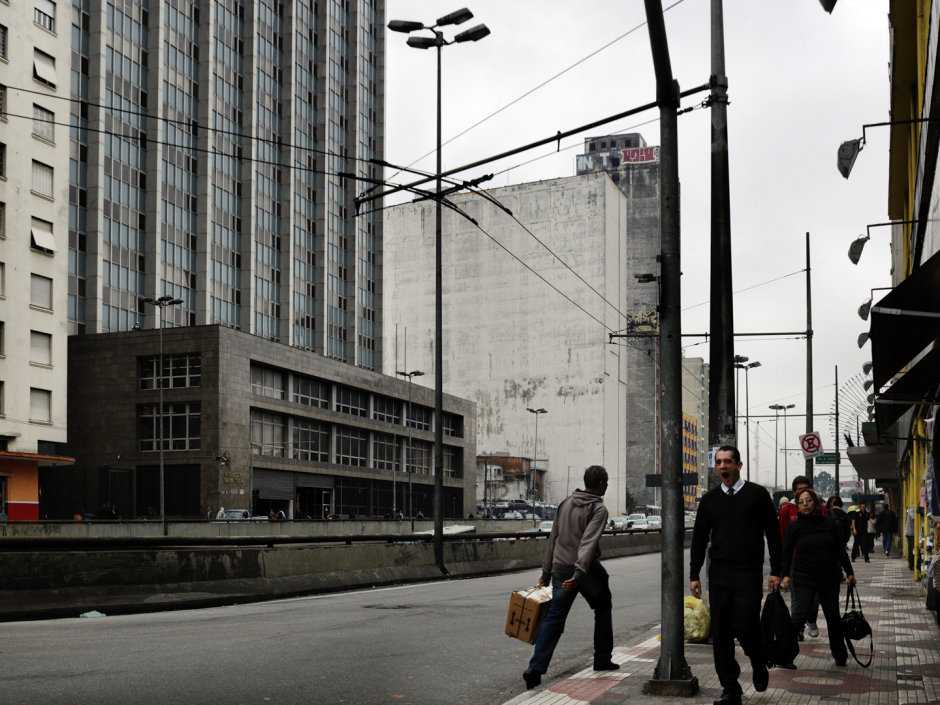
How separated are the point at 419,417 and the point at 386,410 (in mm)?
6230

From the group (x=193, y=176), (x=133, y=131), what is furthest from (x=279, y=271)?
(x=133, y=131)

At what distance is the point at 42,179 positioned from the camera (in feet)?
163

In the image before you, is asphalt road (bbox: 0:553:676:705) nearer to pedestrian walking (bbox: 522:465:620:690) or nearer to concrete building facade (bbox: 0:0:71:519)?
pedestrian walking (bbox: 522:465:620:690)

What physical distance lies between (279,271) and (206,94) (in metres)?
15.0

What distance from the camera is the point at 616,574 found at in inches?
963

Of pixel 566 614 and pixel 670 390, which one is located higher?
pixel 670 390

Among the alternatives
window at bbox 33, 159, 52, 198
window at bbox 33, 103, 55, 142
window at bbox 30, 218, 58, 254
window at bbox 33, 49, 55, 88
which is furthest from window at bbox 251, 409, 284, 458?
window at bbox 33, 49, 55, 88

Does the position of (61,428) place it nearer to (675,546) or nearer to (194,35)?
(194,35)

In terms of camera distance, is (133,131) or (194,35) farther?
(194,35)

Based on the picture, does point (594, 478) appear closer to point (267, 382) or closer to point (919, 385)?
point (919, 385)

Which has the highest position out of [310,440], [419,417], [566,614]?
[419,417]

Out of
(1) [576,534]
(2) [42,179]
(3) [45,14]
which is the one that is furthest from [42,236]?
(1) [576,534]

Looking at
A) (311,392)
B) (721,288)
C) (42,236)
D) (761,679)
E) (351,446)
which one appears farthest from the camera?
(351,446)

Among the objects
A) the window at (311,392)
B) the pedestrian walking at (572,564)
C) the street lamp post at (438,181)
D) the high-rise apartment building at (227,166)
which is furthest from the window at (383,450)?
the pedestrian walking at (572,564)
